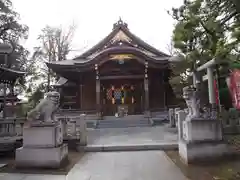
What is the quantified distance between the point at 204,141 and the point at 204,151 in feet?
0.91

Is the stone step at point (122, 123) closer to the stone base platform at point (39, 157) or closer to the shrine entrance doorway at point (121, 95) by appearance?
the shrine entrance doorway at point (121, 95)

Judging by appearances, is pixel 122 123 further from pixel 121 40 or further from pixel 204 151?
pixel 204 151


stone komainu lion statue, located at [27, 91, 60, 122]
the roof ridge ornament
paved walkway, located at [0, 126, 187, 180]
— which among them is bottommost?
paved walkway, located at [0, 126, 187, 180]

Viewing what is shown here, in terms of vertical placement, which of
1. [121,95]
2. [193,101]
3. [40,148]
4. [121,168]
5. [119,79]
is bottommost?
[121,168]

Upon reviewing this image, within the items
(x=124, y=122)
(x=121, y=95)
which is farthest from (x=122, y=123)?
(x=121, y=95)

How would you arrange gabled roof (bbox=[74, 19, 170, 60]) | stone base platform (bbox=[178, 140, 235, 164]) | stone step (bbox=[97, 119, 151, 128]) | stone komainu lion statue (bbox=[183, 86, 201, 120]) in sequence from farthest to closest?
gabled roof (bbox=[74, 19, 170, 60])
stone step (bbox=[97, 119, 151, 128])
stone komainu lion statue (bbox=[183, 86, 201, 120])
stone base platform (bbox=[178, 140, 235, 164])

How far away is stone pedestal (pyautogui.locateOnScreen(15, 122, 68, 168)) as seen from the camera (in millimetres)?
6969

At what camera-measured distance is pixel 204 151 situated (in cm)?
734

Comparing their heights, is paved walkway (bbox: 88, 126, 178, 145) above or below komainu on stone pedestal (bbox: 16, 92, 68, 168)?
below

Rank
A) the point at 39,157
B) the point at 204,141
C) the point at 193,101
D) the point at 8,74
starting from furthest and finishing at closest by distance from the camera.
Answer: the point at 8,74, the point at 193,101, the point at 204,141, the point at 39,157

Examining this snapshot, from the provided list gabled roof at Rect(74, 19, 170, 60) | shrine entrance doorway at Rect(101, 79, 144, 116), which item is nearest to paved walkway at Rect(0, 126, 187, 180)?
shrine entrance doorway at Rect(101, 79, 144, 116)

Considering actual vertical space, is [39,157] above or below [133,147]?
above

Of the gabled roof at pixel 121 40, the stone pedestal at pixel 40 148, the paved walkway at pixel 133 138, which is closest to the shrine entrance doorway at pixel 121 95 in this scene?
the gabled roof at pixel 121 40

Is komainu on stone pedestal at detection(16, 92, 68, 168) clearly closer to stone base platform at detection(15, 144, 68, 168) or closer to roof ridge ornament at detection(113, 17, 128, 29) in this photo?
stone base platform at detection(15, 144, 68, 168)
